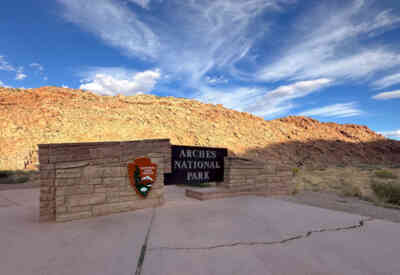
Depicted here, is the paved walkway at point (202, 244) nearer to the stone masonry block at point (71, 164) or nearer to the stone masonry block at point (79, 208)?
the stone masonry block at point (79, 208)

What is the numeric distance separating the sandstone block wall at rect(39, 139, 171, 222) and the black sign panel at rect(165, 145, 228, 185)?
1356 mm

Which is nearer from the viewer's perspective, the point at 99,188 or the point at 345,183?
the point at 99,188

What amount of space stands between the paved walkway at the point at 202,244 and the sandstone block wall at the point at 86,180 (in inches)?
11.2

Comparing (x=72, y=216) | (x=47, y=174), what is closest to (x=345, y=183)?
(x=72, y=216)

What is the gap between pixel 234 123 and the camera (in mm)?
35344

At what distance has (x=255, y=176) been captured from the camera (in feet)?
26.6

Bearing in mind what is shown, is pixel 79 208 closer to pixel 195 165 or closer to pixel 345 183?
pixel 195 165

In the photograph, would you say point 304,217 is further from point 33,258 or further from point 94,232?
point 33,258

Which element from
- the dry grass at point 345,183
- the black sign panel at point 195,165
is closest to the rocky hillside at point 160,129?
the dry grass at point 345,183

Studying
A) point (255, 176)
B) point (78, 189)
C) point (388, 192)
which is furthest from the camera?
point (388, 192)

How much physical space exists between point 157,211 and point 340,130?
47983 millimetres

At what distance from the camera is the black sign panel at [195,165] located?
703 cm

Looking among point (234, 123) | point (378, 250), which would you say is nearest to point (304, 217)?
point (378, 250)

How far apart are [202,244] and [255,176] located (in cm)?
492
